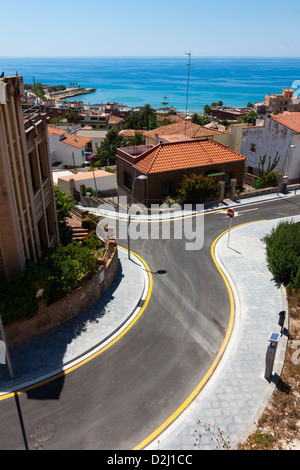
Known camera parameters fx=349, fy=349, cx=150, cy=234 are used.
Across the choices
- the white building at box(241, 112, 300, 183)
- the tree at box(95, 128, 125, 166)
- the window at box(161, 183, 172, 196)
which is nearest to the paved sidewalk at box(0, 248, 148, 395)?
the window at box(161, 183, 172, 196)

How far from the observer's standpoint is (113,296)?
776 inches

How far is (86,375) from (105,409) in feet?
6.27

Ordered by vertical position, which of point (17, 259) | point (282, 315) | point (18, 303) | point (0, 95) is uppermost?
point (0, 95)

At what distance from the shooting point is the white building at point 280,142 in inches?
Answer: 1615

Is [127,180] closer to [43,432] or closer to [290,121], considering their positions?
[290,121]

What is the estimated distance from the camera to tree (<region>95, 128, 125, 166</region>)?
6756cm

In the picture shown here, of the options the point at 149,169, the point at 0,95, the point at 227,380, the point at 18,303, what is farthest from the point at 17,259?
the point at 149,169

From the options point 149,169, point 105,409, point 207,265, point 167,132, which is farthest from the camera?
point 167,132

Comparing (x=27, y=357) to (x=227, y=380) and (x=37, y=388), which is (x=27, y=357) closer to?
(x=37, y=388)

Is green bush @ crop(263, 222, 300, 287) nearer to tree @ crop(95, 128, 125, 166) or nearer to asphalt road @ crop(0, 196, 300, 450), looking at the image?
asphalt road @ crop(0, 196, 300, 450)

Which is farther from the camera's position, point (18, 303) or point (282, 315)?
point (282, 315)

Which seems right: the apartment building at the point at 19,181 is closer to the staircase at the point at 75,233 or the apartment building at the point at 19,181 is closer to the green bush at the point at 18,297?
the green bush at the point at 18,297

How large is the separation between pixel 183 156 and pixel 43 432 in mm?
30022

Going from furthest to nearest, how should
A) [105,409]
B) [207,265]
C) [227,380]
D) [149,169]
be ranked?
[149,169], [207,265], [227,380], [105,409]
